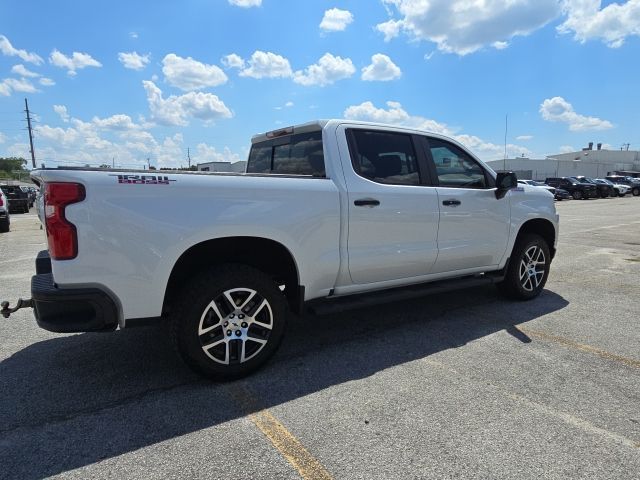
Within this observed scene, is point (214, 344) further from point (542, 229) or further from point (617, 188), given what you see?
point (617, 188)

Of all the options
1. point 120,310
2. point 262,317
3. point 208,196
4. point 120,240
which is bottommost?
point 262,317

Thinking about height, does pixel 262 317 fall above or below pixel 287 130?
below

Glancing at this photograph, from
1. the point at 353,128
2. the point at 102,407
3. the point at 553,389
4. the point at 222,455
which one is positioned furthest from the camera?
the point at 353,128

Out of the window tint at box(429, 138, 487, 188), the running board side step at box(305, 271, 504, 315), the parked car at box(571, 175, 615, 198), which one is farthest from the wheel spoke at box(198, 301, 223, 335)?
the parked car at box(571, 175, 615, 198)

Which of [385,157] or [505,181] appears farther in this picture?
[505,181]

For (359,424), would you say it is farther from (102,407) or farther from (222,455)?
(102,407)

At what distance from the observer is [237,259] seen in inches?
134

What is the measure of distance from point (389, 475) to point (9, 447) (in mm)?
2086

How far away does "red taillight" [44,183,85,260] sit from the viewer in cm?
259

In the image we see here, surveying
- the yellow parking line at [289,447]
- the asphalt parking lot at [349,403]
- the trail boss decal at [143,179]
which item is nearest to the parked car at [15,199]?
the asphalt parking lot at [349,403]

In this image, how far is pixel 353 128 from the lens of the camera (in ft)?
12.7

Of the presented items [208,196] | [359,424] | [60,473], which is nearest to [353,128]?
[208,196]

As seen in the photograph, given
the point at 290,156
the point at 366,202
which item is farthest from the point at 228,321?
the point at 290,156

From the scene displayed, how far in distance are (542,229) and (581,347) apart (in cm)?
200
